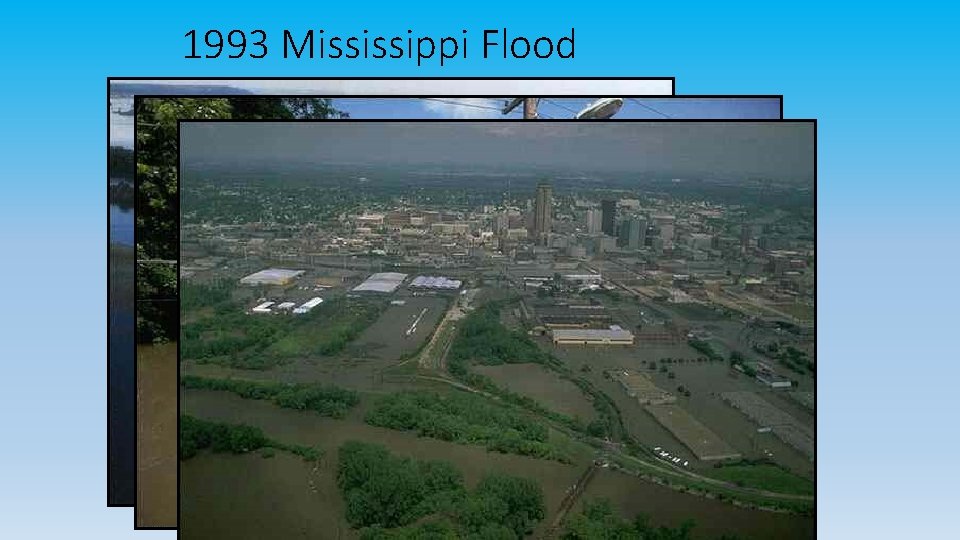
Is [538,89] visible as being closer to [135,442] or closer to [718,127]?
[718,127]

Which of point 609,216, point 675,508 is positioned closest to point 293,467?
point 675,508

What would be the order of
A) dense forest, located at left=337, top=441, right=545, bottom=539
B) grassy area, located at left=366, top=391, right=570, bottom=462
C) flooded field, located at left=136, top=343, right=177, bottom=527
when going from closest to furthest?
dense forest, located at left=337, top=441, right=545, bottom=539, grassy area, located at left=366, top=391, right=570, bottom=462, flooded field, located at left=136, top=343, right=177, bottom=527

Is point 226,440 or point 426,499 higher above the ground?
point 226,440

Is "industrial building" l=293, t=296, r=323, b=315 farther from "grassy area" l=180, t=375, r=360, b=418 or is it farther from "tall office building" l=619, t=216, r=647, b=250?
"tall office building" l=619, t=216, r=647, b=250

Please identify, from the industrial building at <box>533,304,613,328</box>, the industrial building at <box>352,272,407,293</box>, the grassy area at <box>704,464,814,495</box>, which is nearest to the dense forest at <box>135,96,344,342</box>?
the industrial building at <box>352,272,407,293</box>

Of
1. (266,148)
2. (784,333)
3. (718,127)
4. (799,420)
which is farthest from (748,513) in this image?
(266,148)

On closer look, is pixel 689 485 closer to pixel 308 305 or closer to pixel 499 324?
pixel 499 324
